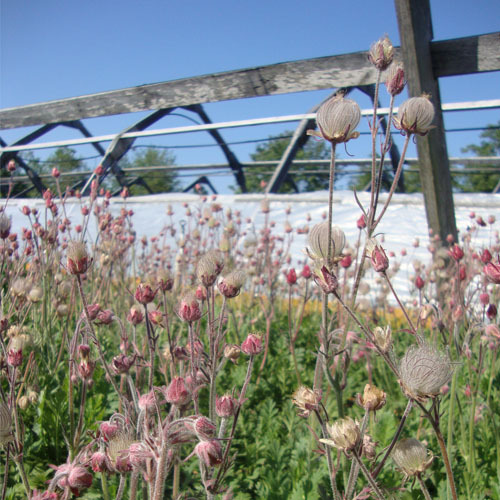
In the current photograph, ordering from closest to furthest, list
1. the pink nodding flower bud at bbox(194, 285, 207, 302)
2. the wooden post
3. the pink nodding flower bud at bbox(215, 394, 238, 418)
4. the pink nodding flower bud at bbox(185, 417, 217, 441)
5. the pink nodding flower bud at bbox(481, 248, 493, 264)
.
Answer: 1. the pink nodding flower bud at bbox(185, 417, 217, 441)
2. the pink nodding flower bud at bbox(215, 394, 238, 418)
3. the pink nodding flower bud at bbox(194, 285, 207, 302)
4. the pink nodding flower bud at bbox(481, 248, 493, 264)
5. the wooden post

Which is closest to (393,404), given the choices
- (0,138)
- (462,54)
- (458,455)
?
(458,455)

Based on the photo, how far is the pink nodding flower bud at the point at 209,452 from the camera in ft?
2.03

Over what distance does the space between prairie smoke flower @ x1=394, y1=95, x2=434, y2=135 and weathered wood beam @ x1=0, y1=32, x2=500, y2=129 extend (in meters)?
2.16

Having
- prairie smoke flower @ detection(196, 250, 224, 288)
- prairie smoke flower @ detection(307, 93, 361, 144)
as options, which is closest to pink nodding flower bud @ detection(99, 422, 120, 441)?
prairie smoke flower @ detection(196, 250, 224, 288)

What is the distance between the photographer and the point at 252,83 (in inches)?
155

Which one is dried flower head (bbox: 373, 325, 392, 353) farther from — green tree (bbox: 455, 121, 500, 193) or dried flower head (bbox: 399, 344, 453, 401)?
green tree (bbox: 455, 121, 500, 193)

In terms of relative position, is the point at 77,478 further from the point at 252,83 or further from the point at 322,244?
the point at 252,83

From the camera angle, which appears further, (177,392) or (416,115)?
(416,115)

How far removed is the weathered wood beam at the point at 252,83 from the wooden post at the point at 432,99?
12cm

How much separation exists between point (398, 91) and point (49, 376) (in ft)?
5.16

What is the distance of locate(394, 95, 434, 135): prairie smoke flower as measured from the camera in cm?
92

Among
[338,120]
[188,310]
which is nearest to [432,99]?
[338,120]

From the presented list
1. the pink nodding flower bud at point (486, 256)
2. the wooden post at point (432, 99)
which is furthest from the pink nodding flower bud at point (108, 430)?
the wooden post at point (432, 99)

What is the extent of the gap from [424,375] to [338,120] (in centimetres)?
48
